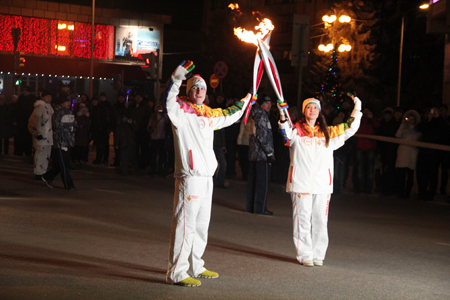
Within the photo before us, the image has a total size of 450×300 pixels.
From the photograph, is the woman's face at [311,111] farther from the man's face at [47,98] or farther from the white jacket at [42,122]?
the man's face at [47,98]

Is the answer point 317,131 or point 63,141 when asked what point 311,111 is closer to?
point 317,131

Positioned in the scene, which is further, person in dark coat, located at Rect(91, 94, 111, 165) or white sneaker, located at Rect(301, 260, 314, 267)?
person in dark coat, located at Rect(91, 94, 111, 165)

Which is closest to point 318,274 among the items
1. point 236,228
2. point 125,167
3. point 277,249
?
point 277,249

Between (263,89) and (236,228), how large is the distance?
5285cm

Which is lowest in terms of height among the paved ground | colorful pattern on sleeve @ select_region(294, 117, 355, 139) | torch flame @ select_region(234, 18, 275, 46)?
the paved ground

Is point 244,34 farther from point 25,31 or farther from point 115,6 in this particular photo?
point 115,6

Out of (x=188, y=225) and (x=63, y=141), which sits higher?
(x=63, y=141)

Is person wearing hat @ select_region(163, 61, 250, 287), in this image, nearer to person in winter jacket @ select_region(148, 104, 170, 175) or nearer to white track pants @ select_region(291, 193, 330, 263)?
white track pants @ select_region(291, 193, 330, 263)

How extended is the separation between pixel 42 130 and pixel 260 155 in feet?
19.2

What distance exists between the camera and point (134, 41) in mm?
54281

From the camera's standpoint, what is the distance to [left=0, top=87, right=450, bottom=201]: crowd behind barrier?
48.3 feet

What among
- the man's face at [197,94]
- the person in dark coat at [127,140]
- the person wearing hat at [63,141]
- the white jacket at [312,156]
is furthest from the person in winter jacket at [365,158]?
the man's face at [197,94]

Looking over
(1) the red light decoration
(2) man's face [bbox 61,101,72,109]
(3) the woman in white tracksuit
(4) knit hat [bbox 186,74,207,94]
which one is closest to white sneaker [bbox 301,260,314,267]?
(3) the woman in white tracksuit

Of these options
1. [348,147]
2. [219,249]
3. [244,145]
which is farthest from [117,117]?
[219,249]
